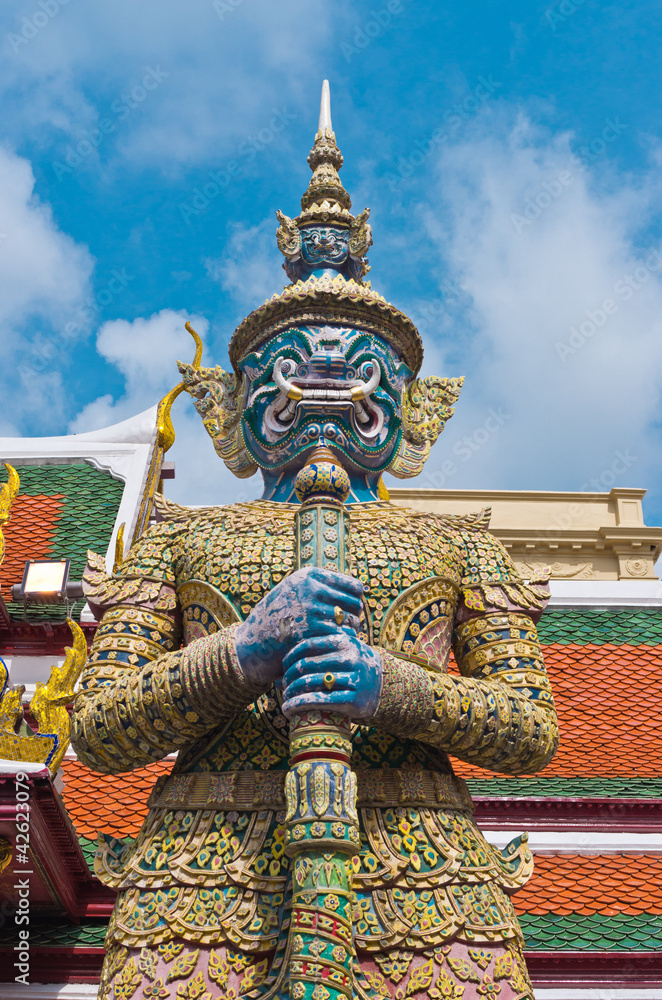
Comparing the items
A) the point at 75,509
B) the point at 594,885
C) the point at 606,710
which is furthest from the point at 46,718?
the point at 606,710

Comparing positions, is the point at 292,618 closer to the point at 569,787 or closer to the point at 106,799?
the point at 106,799

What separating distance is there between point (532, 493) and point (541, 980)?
18.6m

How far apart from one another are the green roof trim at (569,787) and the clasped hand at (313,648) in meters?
3.64

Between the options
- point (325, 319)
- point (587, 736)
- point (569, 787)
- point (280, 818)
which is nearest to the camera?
point (280, 818)

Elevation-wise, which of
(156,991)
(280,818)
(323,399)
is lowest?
(156,991)

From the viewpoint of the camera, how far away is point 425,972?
3.02 metres

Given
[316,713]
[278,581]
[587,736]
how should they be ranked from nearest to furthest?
[316,713] → [278,581] → [587,736]

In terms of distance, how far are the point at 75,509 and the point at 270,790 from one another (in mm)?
5470

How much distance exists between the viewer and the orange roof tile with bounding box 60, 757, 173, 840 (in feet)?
19.5

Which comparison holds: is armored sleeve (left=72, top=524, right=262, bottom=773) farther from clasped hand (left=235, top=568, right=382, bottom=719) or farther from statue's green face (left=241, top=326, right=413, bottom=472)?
statue's green face (left=241, top=326, right=413, bottom=472)

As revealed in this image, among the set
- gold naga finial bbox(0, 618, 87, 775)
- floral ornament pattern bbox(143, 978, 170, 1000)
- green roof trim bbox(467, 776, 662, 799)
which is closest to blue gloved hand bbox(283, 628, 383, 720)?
floral ornament pattern bbox(143, 978, 170, 1000)

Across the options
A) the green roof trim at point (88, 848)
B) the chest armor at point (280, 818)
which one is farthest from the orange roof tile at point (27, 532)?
the chest armor at point (280, 818)

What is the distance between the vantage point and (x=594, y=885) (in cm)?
583

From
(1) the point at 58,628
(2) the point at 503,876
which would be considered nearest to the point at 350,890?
(2) the point at 503,876
